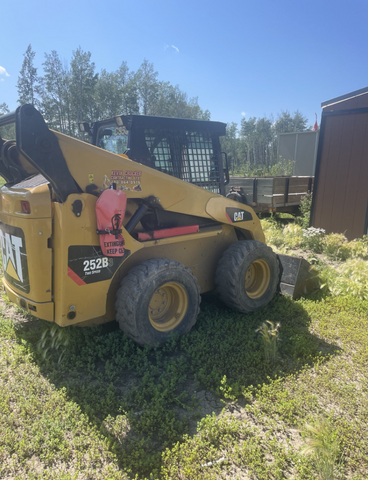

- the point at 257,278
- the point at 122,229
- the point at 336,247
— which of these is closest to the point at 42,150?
the point at 122,229

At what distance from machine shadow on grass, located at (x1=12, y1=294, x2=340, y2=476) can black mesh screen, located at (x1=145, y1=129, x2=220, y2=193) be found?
179 centimetres

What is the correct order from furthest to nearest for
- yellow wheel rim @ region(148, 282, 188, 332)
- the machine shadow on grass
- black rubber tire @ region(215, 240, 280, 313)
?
black rubber tire @ region(215, 240, 280, 313), yellow wheel rim @ region(148, 282, 188, 332), the machine shadow on grass

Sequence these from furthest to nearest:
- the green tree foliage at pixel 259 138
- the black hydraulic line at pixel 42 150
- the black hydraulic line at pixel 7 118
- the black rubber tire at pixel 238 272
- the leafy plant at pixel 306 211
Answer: the green tree foliage at pixel 259 138 < the leafy plant at pixel 306 211 < the black rubber tire at pixel 238 272 < the black hydraulic line at pixel 7 118 < the black hydraulic line at pixel 42 150

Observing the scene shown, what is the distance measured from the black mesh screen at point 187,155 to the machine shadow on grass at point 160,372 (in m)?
1.79

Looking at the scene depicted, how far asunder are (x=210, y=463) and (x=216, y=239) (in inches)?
101

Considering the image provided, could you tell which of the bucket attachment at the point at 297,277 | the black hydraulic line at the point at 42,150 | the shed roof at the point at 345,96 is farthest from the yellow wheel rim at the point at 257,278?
the shed roof at the point at 345,96

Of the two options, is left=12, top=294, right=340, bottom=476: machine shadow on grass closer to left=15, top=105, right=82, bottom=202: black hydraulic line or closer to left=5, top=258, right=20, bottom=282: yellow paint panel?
left=5, top=258, right=20, bottom=282: yellow paint panel

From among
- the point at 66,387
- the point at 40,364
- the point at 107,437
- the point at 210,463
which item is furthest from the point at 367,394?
the point at 40,364

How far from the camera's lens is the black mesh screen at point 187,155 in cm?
396

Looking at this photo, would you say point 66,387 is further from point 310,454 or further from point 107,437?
point 310,454

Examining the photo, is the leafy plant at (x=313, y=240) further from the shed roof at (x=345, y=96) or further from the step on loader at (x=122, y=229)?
the step on loader at (x=122, y=229)

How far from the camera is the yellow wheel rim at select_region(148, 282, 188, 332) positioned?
11.9ft

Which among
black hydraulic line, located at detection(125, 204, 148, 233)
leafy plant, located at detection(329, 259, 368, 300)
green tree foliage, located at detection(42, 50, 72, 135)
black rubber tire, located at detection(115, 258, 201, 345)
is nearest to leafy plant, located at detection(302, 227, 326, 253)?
leafy plant, located at detection(329, 259, 368, 300)

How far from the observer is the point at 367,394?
114 inches
